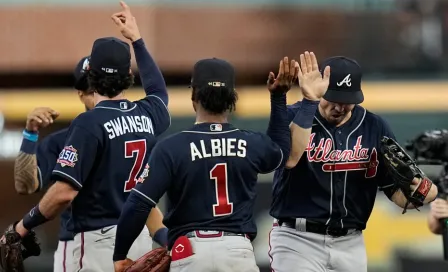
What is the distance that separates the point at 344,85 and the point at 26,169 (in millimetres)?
1956

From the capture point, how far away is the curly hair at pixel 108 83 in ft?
18.7

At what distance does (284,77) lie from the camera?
5.40m

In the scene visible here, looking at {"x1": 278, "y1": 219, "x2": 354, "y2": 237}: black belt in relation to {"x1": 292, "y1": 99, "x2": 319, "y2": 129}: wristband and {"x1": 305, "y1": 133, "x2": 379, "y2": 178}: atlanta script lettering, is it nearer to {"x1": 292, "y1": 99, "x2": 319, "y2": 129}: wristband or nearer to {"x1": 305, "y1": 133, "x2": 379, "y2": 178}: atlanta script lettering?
{"x1": 305, "y1": 133, "x2": 379, "y2": 178}: atlanta script lettering

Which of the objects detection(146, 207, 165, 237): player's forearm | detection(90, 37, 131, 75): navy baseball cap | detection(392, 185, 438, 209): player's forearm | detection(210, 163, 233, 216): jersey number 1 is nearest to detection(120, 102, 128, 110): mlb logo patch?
detection(90, 37, 131, 75): navy baseball cap

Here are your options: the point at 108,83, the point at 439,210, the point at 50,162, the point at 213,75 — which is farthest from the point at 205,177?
the point at 439,210

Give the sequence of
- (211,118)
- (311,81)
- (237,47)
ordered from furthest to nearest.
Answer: (237,47) → (311,81) → (211,118)

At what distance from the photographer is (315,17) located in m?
14.7

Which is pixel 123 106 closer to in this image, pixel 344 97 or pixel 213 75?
pixel 213 75

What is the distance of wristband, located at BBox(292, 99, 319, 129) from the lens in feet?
18.4

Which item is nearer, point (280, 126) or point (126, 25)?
point (280, 126)

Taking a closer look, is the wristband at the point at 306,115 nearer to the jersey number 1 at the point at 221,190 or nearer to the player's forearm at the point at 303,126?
the player's forearm at the point at 303,126

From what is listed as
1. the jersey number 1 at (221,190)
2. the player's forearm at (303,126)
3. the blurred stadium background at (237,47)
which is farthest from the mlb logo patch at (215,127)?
the blurred stadium background at (237,47)

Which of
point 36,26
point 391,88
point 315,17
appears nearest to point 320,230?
point 391,88

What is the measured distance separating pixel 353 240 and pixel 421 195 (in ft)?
1.85
